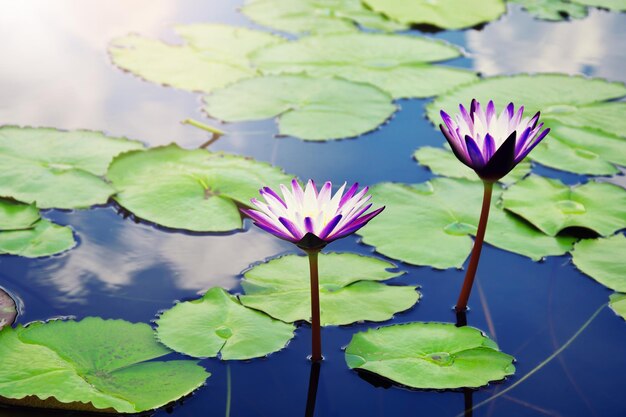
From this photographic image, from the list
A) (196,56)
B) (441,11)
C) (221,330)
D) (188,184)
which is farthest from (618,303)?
(441,11)

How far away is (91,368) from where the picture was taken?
77.9 inches

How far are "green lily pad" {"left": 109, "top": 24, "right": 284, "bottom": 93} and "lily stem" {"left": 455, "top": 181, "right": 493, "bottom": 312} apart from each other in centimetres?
194

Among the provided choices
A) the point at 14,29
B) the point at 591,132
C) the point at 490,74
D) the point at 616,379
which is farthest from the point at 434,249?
the point at 14,29

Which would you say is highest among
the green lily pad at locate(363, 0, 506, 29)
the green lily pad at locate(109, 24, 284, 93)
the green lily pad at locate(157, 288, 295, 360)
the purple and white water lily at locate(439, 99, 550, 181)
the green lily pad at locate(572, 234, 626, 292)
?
the green lily pad at locate(363, 0, 506, 29)

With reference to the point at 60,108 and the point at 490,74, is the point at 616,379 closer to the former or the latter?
the point at 490,74

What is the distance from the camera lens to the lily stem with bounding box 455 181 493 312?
2125mm

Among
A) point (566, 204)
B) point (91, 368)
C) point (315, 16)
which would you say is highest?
point (315, 16)

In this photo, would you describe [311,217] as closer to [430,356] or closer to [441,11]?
[430,356]

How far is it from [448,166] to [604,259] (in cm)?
79

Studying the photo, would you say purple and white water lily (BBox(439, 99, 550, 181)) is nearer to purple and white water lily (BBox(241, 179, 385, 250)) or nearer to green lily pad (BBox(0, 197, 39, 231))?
purple and white water lily (BBox(241, 179, 385, 250))

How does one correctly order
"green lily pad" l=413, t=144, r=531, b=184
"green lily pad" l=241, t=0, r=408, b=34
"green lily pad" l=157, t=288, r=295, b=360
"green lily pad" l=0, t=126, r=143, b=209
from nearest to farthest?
"green lily pad" l=157, t=288, r=295, b=360
"green lily pad" l=0, t=126, r=143, b=209
"green lily pad" l=413, t=144, r=531, b=184
"green lily pad" l=241, t=0, r=408, b=34

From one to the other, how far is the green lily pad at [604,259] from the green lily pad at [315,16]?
2.38 meters

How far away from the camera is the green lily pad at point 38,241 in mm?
2533

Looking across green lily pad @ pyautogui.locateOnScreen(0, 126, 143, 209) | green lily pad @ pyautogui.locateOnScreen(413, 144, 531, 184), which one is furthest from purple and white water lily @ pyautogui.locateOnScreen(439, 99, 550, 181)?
green lily pad @ pyautogui.locateOnScreen(0, 126, 143, 209)
